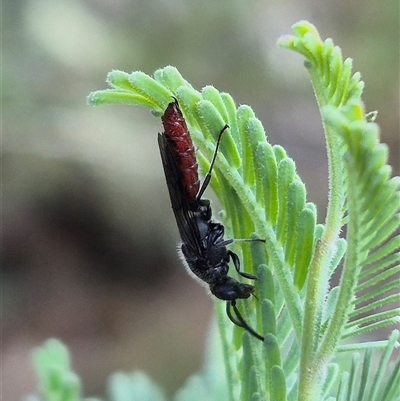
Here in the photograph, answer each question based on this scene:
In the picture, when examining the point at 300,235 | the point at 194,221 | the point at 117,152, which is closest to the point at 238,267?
the point at 300,235

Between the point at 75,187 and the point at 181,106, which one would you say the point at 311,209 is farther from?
the point at 75,187

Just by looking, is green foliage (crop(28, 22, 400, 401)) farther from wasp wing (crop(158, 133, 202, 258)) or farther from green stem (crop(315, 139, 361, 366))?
wasp wing (crop(158, 133, 202, 258))

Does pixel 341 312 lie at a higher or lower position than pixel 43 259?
lower

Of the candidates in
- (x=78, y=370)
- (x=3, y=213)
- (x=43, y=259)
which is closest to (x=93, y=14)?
(x=3, y=213)

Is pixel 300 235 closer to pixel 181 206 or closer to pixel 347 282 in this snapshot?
pixel 347 282

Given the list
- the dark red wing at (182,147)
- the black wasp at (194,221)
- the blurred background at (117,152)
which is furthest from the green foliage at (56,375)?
the blurred background at (117,152)

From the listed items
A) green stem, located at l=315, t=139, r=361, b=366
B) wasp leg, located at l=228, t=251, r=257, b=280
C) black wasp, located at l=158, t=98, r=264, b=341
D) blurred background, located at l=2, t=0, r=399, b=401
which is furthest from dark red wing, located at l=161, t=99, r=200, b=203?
blurred background, located at l=2, t=0, r=399, b=401
